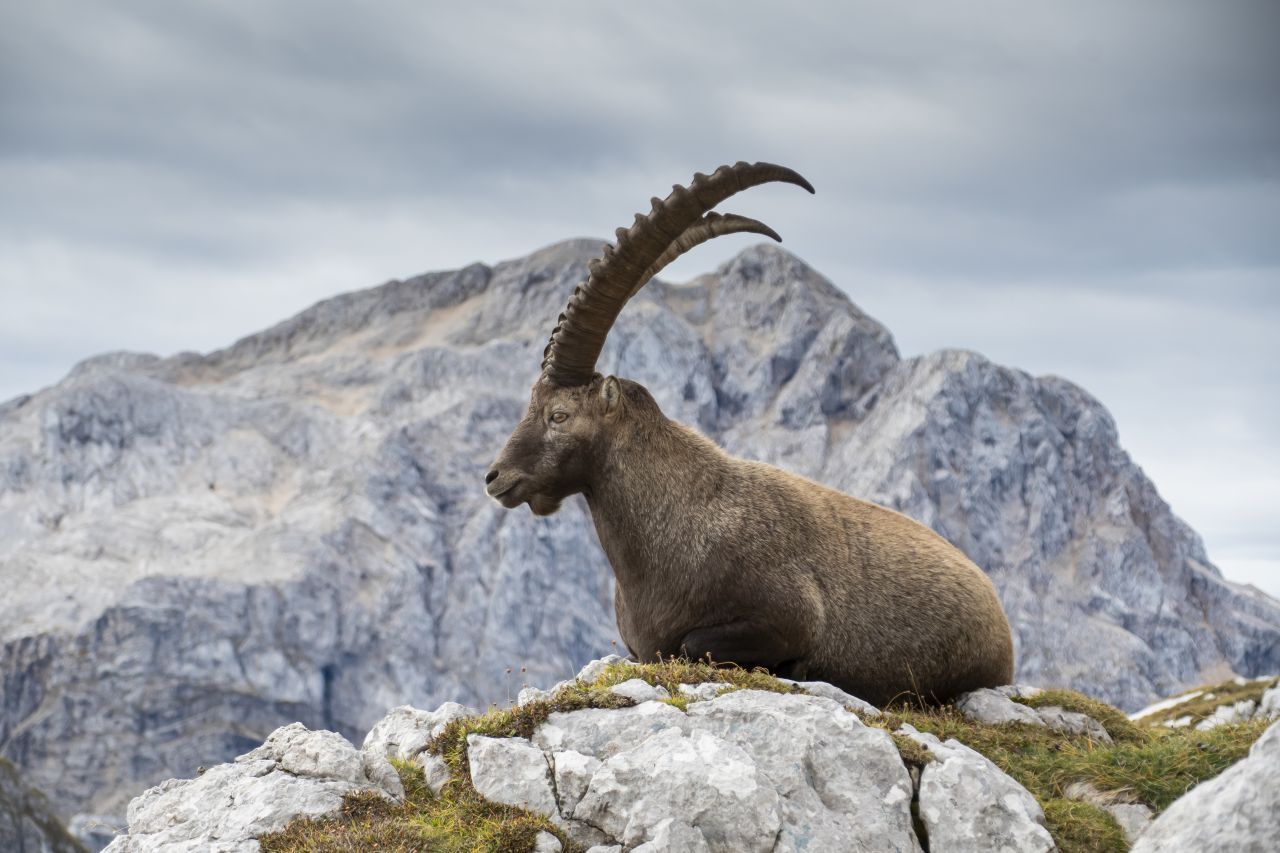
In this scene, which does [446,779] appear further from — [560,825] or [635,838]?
[635,838]

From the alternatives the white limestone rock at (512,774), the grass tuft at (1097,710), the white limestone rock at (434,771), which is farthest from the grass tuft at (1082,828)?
the white limestone rock at (434,771)

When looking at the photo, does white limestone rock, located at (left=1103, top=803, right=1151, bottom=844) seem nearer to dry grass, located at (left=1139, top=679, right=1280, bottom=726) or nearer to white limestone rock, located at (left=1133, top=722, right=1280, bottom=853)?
white limestone rock, located at (left=1133, top=722, right=1280, bottom=853)

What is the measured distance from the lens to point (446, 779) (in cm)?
1173

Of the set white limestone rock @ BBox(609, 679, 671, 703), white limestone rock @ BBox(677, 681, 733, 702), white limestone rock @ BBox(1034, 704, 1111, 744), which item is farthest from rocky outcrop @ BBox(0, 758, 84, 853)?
white limestone rock @ BBox(1034, 704, 1111, 744)

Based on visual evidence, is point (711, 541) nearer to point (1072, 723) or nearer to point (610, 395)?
point (610, 395)

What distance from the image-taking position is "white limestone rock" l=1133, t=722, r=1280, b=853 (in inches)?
344

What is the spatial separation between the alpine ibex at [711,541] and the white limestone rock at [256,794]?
144 inches

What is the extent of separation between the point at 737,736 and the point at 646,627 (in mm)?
3225

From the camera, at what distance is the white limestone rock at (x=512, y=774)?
11.1m

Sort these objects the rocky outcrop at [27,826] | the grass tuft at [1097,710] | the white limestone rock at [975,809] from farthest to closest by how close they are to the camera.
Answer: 1. the rocky outcrop at [27,826]
2. the grass tuft at [1097,710]
3. the white limestone rock at [975,809]

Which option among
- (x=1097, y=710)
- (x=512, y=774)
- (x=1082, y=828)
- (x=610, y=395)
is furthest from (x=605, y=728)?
(x=1097, y=710)

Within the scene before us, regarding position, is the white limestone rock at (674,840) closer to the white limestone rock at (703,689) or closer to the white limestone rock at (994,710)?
the white limestone rock at (703,689)

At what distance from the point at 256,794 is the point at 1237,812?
9.04 m

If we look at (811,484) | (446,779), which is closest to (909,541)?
(811,484)
